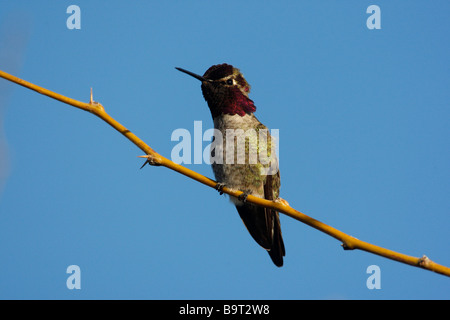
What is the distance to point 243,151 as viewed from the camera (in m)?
6.01

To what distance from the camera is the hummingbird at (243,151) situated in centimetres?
604

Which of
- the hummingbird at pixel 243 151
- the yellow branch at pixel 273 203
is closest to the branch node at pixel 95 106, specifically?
the yellow branch at pixel 273 203

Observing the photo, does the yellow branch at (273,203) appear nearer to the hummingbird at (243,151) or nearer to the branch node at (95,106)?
the branch node at (95,106)

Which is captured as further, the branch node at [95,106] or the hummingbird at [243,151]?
the hummingbird at [243,151]

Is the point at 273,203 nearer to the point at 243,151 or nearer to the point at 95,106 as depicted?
the point at 95,106

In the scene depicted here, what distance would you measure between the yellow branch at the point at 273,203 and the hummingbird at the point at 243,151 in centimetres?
237

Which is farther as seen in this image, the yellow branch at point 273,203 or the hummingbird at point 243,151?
the hummingbird at point 243,151

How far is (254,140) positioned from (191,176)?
8.78 feet

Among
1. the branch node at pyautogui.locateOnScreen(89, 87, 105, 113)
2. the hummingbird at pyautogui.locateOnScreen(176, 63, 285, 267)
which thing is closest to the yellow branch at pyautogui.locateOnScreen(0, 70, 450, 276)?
the branch node at pyautogui.locateOnScreen(89, 87, 105, 113)

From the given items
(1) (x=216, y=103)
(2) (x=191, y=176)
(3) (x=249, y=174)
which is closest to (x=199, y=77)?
(1) (x=216, y=103)

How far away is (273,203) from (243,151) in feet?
8.52

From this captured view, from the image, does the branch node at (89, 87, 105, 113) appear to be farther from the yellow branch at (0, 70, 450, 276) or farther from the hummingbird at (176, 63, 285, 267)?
the hummingbird at (176, 63, 285, 267)

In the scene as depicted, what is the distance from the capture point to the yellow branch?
105 inches

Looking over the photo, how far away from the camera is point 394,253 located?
269 centimetres
